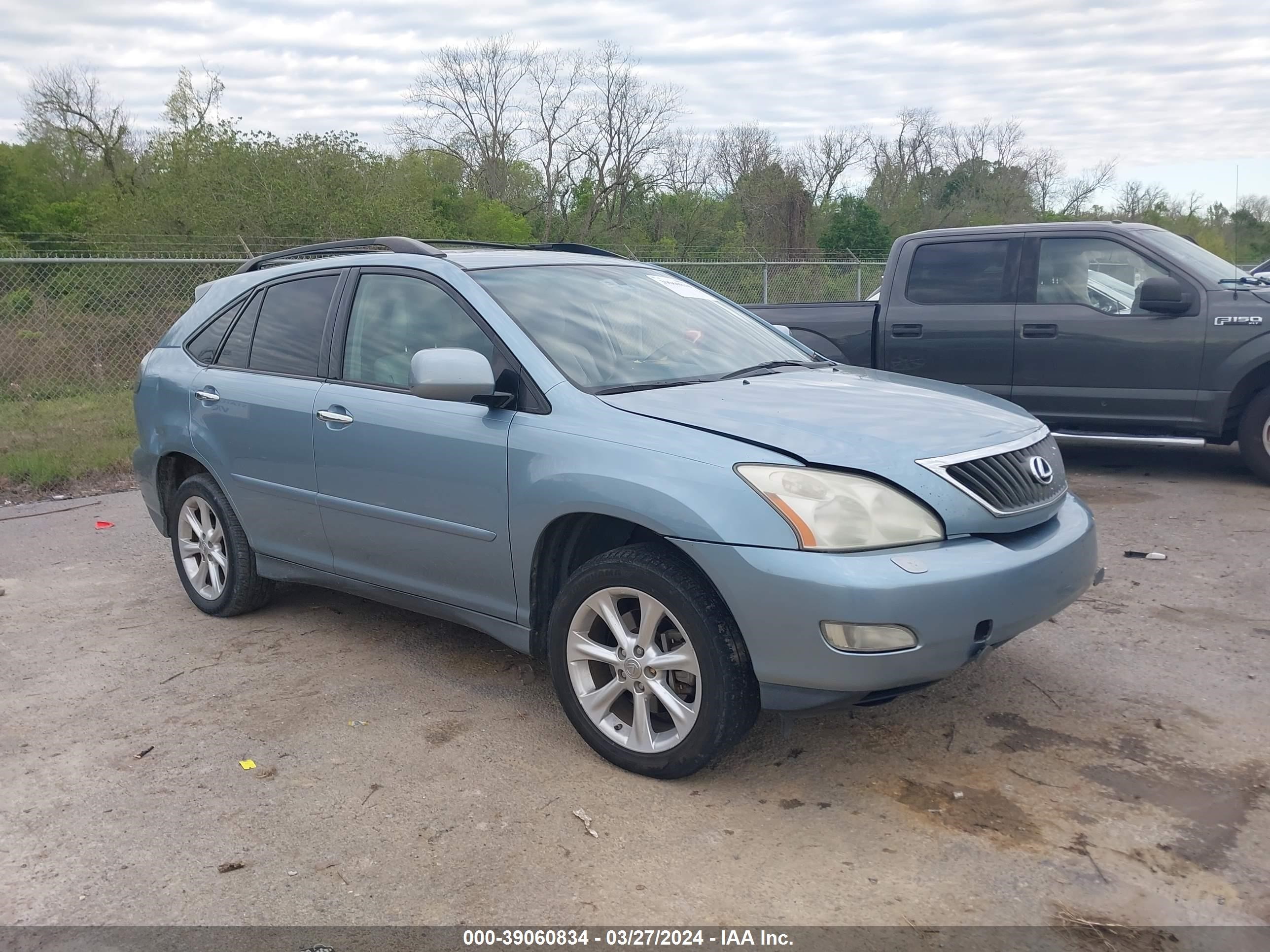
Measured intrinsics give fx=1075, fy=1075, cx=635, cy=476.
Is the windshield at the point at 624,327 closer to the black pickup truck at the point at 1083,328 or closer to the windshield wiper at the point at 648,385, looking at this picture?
the windshield wiper at the point at 648,385

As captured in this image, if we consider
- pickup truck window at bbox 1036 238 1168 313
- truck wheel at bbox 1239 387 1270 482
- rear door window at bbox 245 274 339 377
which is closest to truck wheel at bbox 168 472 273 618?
rear door window at bbox 245 274 339 377

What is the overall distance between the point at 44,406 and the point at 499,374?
31.1ft

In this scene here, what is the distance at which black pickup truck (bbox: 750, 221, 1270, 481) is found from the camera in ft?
24.4

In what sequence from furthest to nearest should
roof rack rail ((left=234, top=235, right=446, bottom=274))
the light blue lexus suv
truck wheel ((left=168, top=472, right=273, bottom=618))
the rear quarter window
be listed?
the rear quarter window → truck wheel ((left=168, top=472, right=273, bottom=618)) → roof rack rail ((left=234, top=235, right=446, bottom=274)) → the light blue lexus suv

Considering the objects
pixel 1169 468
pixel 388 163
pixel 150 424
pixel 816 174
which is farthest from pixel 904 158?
pixel 150 424

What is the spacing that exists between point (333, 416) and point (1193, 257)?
257 inches

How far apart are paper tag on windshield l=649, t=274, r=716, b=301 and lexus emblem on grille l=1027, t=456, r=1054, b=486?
1.77 meters

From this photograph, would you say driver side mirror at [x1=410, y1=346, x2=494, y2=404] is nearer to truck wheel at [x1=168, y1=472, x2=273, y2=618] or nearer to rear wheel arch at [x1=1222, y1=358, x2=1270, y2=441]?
truck wheel at [x1=168, y1=472, x2=273, y2=618]

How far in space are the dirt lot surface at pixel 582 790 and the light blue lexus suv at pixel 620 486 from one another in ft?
1.13

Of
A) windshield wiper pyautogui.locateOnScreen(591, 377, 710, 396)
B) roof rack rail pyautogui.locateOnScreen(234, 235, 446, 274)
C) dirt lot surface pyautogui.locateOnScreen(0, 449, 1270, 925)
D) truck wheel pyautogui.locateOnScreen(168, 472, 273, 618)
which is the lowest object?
dirt lot surface pyautogui.locateOnScreen(0, 449, 1270, 925)

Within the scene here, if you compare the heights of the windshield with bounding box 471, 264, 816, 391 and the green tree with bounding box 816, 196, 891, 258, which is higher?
the green tree with bounding box 816, 196, 891, 258

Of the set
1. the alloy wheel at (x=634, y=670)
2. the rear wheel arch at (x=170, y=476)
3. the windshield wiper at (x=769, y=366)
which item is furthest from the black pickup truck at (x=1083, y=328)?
the alloy wheel at (x=634, y=670)

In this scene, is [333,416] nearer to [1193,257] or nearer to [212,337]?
[212,337]

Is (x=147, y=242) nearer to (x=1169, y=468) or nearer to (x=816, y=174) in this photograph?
(x=1169, y=468)
